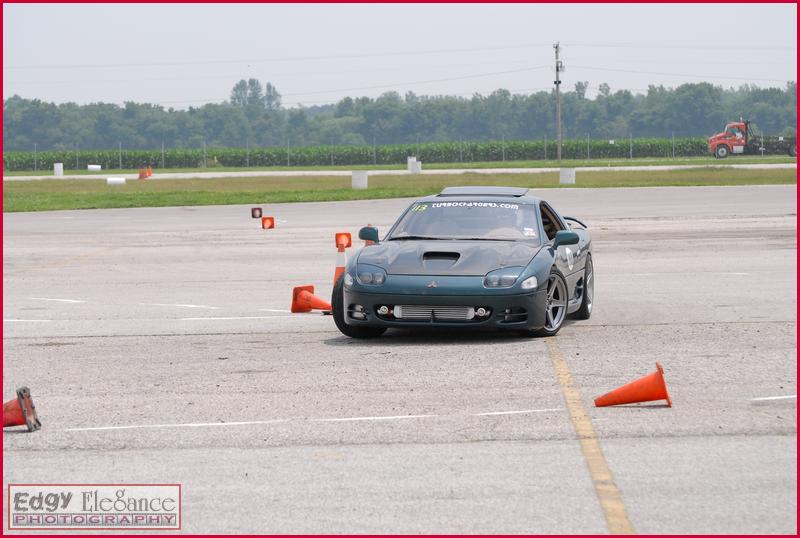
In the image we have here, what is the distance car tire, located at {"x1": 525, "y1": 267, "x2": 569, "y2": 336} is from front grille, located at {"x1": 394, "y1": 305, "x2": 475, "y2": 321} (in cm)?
69

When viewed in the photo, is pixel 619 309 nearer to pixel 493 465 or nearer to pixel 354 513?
pixel 493 465

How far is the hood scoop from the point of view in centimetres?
1156

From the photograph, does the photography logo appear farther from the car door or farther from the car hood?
the car door

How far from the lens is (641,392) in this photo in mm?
8281

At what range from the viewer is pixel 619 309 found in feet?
45.4

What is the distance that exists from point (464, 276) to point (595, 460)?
15.5 feet

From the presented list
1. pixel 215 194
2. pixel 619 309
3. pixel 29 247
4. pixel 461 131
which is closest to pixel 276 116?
pixel 461 131

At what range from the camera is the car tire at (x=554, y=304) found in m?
11.7

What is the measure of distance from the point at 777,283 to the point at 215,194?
1183 inches

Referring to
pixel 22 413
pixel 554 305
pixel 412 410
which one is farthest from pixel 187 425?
pixel 554 305

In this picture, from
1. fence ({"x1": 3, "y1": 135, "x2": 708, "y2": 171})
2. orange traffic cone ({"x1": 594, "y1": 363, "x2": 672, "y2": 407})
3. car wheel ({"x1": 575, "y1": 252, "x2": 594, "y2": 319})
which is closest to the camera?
orange traffic cone ({"x1": 594, "y1": 363, "x2": 672, "y2": 407})

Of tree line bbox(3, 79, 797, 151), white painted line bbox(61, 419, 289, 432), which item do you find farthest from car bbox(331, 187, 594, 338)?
tree line bbox(3, 79, 797, 151)

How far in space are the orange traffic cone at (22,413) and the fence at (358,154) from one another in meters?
89.9

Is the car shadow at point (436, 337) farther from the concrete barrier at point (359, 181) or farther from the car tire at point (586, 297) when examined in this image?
the concrete barrier at point (359, 181)
